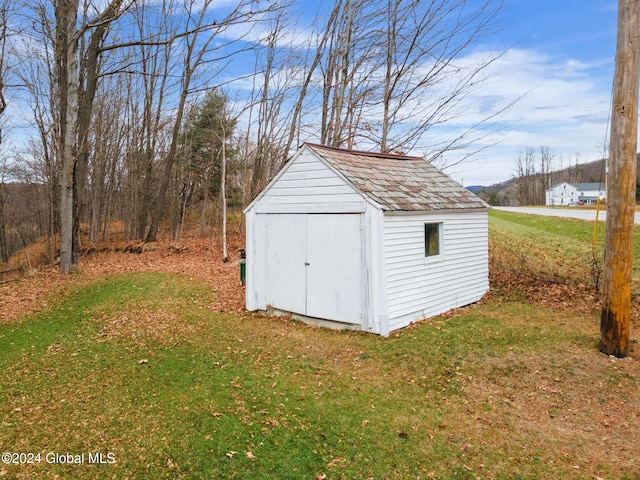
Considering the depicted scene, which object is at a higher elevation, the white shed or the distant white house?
the distant white house

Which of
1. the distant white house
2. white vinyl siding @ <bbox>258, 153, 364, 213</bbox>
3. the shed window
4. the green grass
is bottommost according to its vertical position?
the green grass

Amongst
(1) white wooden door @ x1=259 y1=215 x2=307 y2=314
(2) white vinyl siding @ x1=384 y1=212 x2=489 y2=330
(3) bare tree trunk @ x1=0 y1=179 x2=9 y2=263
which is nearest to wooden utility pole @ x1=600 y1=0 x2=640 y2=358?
(2) white vinyl siding @ x1=384 y1=212 x2=489 y2=330

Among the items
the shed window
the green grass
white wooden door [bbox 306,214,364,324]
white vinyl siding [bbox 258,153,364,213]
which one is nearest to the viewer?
white wooden door [bbox 306,214,364,324]

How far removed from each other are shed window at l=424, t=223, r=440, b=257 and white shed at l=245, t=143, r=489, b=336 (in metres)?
0.02

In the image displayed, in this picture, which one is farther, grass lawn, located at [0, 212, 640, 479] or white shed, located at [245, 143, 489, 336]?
white shed, located at [245, 143, 489, 336]

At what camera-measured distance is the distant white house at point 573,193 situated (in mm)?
77000

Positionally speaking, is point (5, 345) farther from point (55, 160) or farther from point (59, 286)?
point (55, 160)

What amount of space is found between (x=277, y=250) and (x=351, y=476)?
5.85 metres

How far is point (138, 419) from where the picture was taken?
477 cm

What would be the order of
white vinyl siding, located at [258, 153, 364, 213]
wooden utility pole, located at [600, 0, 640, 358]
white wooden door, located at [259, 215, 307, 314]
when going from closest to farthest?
wooden utility pole, located at [600, 0, 640, 358] → white vinyl siding, located at [258, 153, 364, 213] → white wooden door, located at [259, 215, 307, 314]

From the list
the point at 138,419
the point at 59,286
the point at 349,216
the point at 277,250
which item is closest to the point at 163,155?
the point at 59,286

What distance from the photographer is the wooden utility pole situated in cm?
590

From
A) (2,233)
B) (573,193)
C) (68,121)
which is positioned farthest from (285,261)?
(573,193)

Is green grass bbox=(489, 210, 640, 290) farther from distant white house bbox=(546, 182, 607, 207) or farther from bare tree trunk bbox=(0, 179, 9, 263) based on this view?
distant white house bbox=(546, 182, 607, 207)
